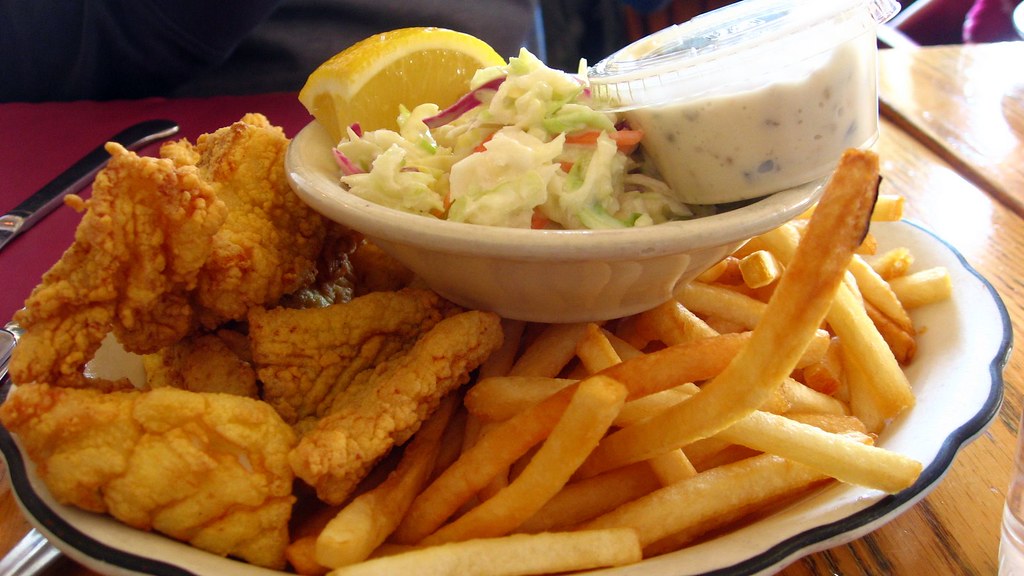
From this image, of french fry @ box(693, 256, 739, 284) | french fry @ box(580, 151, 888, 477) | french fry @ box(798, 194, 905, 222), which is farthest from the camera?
french fry @ box(798, 194, 905, 222)

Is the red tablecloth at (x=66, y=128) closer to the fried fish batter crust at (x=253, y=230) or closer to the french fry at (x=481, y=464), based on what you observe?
the fried fish batter crust at (x=253, y=230)

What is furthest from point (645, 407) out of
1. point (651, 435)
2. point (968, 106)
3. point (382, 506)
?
point (968, 106)

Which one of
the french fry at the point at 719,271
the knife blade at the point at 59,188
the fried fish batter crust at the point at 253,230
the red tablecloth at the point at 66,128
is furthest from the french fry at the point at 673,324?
the red tablecloth at the point at 66,128

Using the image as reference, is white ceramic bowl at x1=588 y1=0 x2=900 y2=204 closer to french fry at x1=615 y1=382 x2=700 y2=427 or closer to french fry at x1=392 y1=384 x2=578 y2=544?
french fry at x1=615 y1=382 x2=700 y2=427

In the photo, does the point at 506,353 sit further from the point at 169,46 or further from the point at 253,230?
the point at 169,46

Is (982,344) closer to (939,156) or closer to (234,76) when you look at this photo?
(939,156)

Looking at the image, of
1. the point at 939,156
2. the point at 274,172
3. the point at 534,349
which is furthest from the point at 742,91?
the point at 939,156

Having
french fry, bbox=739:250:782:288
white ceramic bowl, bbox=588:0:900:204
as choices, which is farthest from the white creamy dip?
french fry, bbox=739:250:782:288
